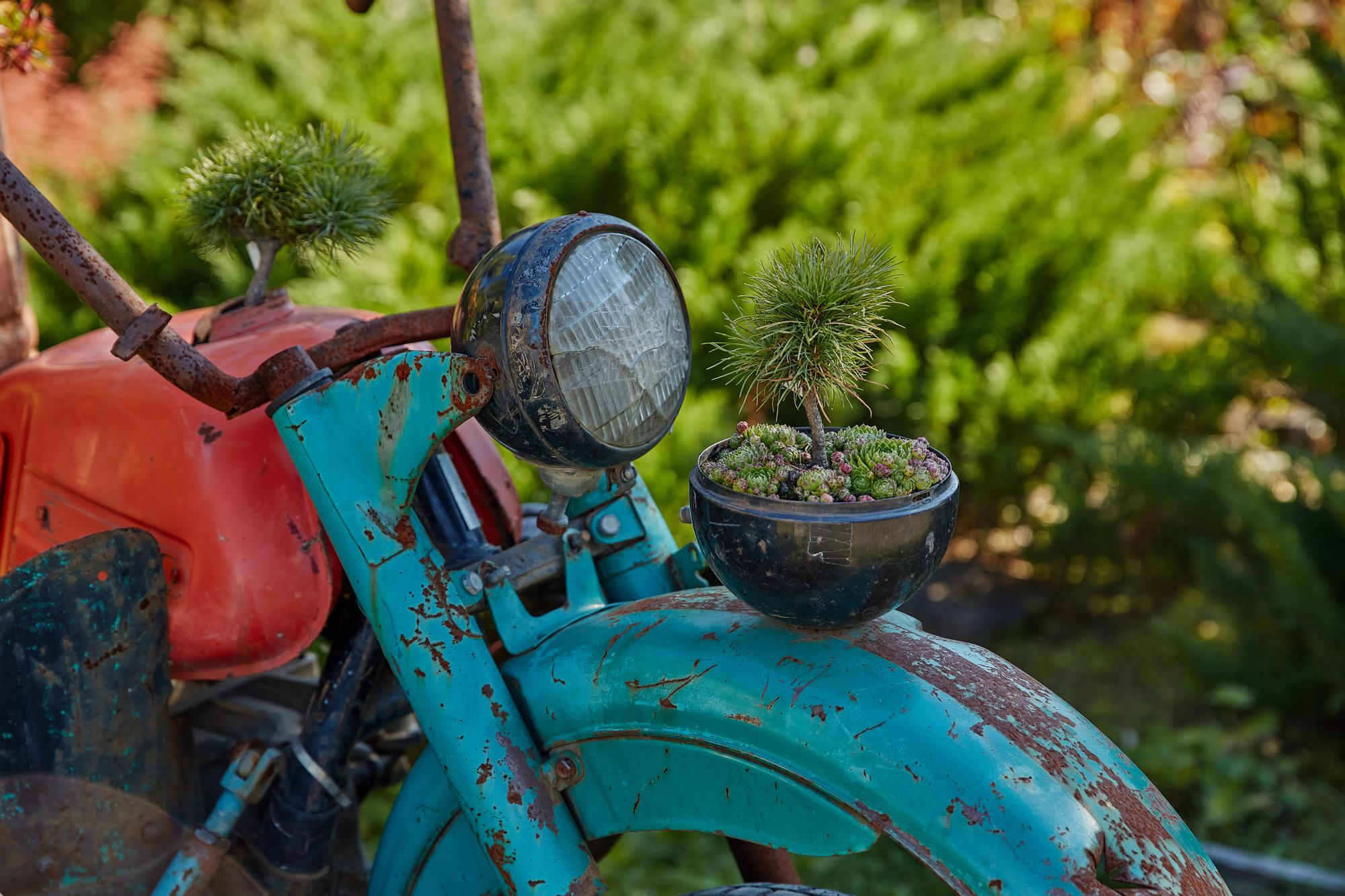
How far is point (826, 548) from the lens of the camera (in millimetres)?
860

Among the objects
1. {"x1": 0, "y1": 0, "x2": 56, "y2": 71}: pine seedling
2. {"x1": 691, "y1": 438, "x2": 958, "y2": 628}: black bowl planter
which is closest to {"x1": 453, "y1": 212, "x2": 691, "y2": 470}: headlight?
{"x1": 691, "y1": 438, "x2": 958, "y2": 628}: black bowl planter

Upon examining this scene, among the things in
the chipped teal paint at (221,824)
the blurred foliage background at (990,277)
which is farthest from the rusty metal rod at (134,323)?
the blurred foliage background at (990,277)

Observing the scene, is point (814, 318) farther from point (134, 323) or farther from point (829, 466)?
point (134, 323)

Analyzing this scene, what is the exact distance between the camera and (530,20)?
5.30 m

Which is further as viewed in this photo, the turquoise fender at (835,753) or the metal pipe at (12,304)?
the metal pipe at (12,304)

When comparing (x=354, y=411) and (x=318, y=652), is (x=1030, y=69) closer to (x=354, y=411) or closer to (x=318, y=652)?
(x=318, y=652)

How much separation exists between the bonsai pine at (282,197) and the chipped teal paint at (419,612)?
0.25 metres

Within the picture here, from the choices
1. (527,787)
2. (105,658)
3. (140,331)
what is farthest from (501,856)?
(140,331)

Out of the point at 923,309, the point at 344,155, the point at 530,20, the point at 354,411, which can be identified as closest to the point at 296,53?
the point at 530,20

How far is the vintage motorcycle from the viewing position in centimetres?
89

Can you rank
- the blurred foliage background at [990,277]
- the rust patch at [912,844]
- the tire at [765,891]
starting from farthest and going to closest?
the blurred foliage background at [990,277] < the tire at [765,891] < the rust patch at [912,844]

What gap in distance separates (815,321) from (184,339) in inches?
23.7

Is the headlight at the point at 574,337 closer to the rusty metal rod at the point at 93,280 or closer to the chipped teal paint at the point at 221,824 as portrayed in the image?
the rusty metal rod at the point at 93,280

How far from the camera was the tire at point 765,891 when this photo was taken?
1.08 m
